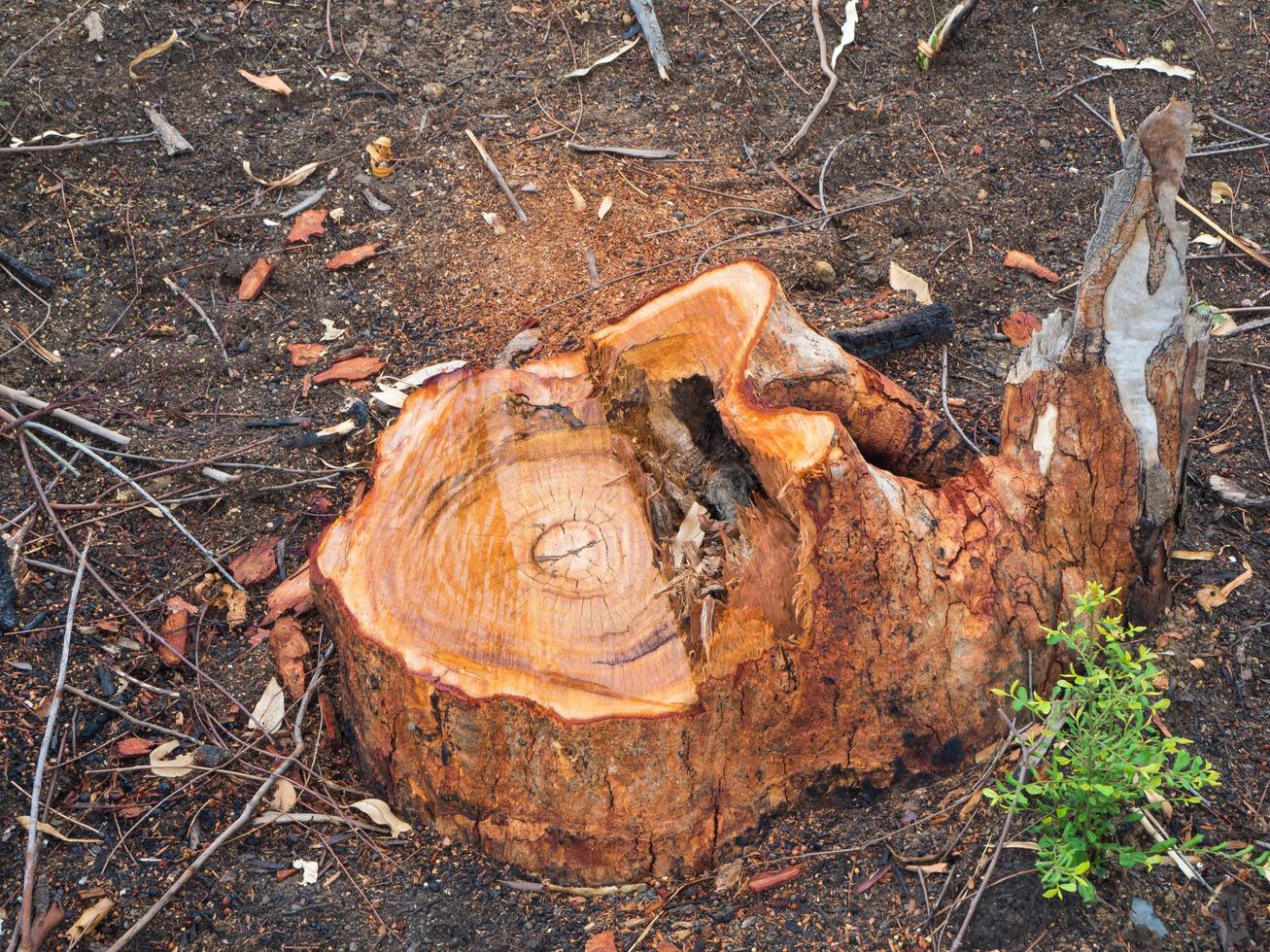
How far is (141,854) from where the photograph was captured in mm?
2447

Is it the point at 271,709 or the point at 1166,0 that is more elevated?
the point at 1166,0

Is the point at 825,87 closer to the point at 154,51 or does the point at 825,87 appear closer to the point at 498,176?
the point at 498,176

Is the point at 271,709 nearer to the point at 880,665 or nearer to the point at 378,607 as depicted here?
the point at 378,607

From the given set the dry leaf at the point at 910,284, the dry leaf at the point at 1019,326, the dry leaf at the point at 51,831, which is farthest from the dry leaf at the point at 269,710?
the dry leaf at the point at 1019,326

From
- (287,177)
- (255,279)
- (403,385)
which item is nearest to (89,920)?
(403,385)

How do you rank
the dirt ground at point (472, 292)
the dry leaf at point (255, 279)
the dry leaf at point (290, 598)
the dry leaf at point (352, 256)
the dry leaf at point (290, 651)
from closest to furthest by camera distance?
the dirt ground at point (472, 292), the dry leaf at point (290, 651), the dry leaf at point (290, 598), the dry leaf at point (255, 279), the dry leaf at point (352, 256)

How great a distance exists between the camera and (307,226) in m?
4.14

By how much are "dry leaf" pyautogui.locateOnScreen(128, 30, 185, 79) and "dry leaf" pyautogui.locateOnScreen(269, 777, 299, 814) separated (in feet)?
11.0

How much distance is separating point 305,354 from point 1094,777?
287 centimetres

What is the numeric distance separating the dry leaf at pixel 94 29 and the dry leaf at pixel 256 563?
275cm

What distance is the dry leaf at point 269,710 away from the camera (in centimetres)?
274

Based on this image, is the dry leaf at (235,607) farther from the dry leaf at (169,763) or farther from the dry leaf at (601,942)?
the dry leaf at (601,942)

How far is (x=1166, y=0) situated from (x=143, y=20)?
466 cm

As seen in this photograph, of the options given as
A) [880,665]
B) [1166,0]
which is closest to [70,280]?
[880,665]
